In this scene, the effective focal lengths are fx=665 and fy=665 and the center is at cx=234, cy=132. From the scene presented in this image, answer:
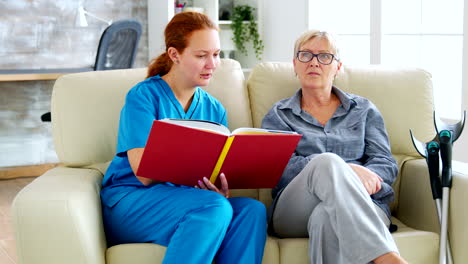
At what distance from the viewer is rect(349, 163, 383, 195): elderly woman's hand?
2.14m

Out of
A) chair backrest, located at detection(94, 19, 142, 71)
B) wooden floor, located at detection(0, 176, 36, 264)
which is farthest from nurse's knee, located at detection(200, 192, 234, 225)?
chair backrest, located at detection(94, 19, 142, 71)

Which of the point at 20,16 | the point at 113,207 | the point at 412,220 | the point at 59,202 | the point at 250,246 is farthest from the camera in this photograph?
the point at 20,16

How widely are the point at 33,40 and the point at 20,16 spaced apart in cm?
20

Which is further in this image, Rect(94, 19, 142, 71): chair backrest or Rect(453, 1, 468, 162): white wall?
Rect(94, 19, 142, 71): chair backrest

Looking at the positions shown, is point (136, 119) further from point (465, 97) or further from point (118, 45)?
point (118, 45)

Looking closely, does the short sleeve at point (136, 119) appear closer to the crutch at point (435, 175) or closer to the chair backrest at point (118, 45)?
the crutch at point (435, 175)

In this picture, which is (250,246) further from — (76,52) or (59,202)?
(76,52)

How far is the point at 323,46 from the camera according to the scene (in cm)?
238

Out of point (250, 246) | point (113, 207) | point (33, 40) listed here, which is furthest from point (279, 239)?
point (33, 40)

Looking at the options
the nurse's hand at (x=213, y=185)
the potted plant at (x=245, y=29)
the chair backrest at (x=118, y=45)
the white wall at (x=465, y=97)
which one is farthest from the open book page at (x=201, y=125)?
the potted plant at (x=245, y=29)

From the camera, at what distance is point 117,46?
4.41 meters

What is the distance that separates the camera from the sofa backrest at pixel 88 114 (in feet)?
7.67

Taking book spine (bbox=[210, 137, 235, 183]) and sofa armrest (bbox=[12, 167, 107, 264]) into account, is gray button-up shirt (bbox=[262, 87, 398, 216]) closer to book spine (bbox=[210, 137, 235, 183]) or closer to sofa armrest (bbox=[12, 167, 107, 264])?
book spine (bbox=[210, 137, 235, 183])

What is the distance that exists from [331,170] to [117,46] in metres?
2.73
